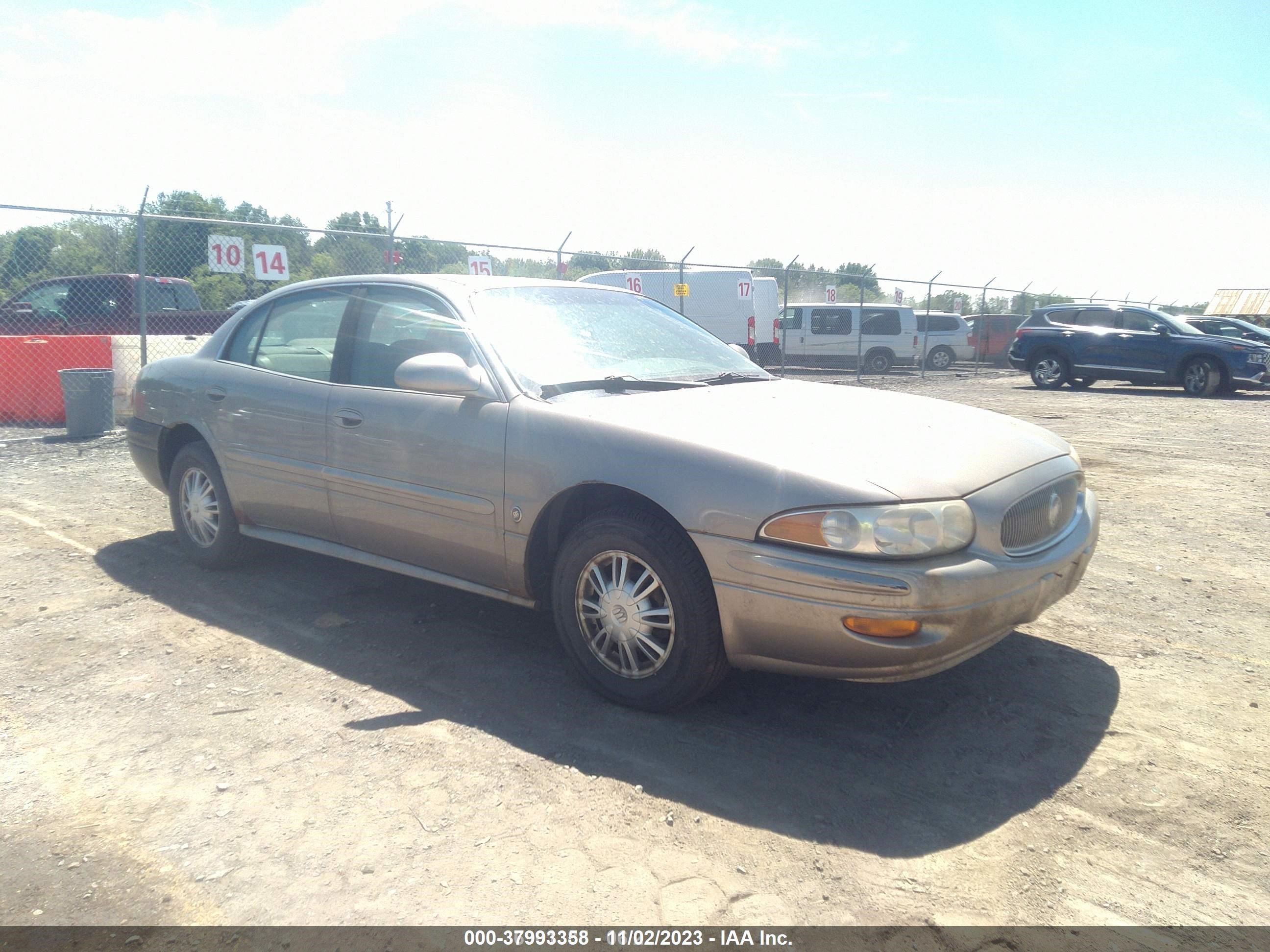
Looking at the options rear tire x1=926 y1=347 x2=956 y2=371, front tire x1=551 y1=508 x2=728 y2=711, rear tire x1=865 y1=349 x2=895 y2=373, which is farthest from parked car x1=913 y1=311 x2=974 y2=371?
front tire x1=551 y1=508 x2=728 y2=711

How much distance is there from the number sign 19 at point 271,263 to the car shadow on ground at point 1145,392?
1417cm

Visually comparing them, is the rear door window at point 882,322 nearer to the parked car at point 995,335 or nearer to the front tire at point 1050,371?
the parked car at point 995,335

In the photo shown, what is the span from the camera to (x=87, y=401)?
9695 mm

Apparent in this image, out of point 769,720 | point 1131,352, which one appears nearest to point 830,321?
A: point 1131,352

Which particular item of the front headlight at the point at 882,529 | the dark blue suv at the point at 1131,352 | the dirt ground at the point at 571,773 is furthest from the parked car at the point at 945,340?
the front headlight at the point at 882,529

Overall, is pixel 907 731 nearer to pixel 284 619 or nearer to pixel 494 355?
pixel 494 355

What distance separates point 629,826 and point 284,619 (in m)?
2.44

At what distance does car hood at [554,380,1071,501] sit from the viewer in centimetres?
306

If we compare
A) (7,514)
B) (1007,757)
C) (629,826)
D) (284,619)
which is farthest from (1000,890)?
(7,514)

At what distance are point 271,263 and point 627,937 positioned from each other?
35.3 feet

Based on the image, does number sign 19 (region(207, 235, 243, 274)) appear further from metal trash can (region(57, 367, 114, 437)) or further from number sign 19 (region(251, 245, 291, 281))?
metal trash can (region(57, 367, 114, 437))

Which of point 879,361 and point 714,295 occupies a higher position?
point 714,295

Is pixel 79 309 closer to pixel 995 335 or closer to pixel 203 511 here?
pixel 203 511

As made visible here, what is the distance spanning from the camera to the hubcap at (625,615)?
131 inches
